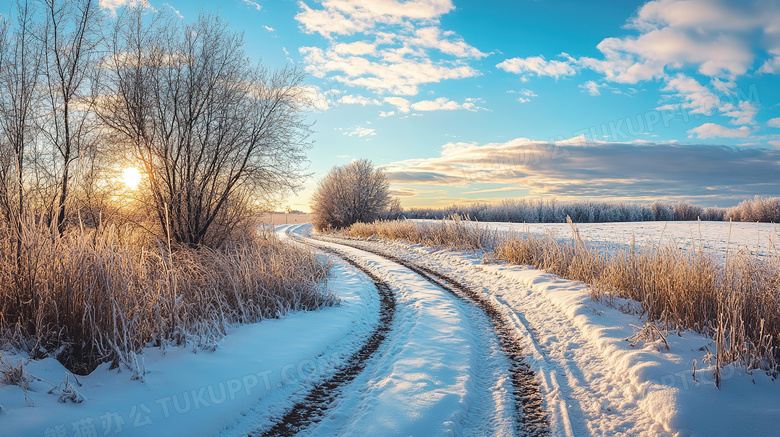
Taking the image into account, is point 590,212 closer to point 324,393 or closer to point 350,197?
point 350,197

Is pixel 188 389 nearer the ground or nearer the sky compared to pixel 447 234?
nearer the ground

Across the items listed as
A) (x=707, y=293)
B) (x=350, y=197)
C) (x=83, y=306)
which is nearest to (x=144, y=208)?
(x=83, y=306)

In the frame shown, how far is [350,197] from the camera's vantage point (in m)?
30.0

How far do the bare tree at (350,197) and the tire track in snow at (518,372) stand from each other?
71.3 ft

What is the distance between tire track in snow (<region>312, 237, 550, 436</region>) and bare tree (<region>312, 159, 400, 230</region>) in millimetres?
21729

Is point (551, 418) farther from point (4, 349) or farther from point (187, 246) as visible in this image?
point (187, 246)

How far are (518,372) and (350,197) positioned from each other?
26470 mm

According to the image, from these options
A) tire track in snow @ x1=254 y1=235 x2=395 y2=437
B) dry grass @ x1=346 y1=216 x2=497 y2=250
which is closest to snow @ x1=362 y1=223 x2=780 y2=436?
tire track in snow @ x1=254 y1=235 x2=395 y2=437

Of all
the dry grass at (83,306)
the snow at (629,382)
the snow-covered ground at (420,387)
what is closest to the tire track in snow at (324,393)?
the snow-covered ground at (420,387)

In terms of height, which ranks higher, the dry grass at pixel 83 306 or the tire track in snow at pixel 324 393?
the dry grass at pixel 83 306

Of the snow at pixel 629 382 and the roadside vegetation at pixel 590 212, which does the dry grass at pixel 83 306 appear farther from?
the roadside vegetation at pixel 590 212

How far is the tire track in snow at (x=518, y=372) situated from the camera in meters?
3.18

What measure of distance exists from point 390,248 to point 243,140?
26.8 ft

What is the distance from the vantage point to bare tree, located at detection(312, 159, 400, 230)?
29.9 metres
